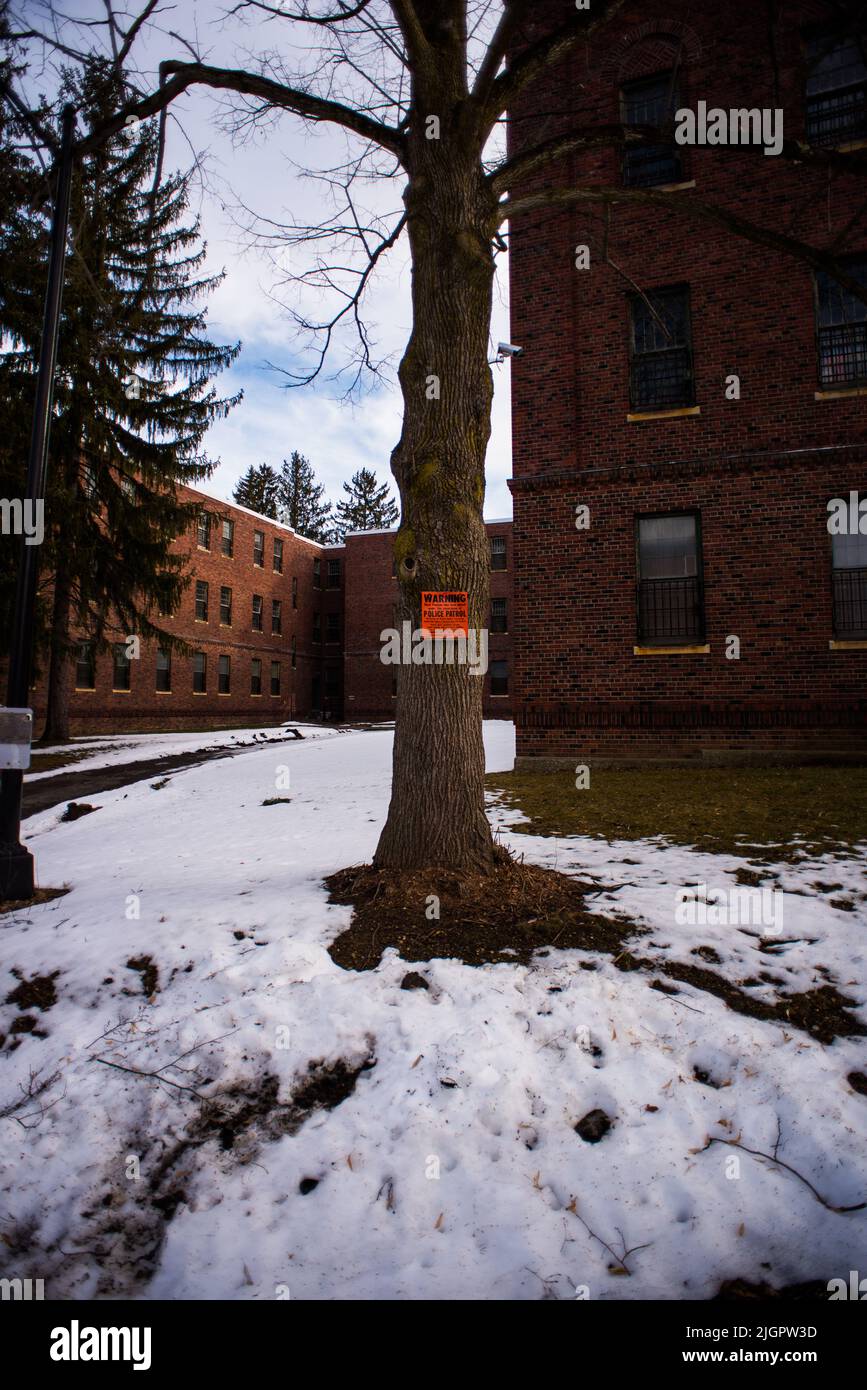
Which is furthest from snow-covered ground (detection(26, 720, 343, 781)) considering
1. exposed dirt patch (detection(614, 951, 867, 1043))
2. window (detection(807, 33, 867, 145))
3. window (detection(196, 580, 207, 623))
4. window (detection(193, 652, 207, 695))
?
window (detection(807, 33, 867, 145))

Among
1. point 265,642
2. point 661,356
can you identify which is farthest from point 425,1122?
point 265,642

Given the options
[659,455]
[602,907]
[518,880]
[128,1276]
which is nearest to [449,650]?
[518,880]

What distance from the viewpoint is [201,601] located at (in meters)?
35.2

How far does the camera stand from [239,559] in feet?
125

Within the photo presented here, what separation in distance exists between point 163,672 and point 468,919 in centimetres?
3085

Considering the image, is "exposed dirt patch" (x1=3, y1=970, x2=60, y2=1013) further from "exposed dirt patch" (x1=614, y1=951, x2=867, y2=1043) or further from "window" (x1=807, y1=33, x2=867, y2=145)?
"window" (x1=807, y1=33, x2=867, y2=145)

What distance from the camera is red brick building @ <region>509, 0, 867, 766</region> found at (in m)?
11.1

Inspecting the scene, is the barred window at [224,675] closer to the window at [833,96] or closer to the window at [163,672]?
the window at [163,672]

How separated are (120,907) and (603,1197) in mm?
3464

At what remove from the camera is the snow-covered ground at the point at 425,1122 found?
95.5 inches

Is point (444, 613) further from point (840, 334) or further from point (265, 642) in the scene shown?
point (265, 642)

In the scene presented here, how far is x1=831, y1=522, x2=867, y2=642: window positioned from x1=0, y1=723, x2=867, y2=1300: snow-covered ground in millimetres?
8077

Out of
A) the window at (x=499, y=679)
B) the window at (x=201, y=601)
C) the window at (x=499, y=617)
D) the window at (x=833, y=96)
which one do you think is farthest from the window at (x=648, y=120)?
the window at (x=499, y=679)

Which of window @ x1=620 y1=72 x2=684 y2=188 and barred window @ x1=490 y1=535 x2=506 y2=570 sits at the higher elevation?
window @ x1=620 y1=72 x2=684 y2=188
